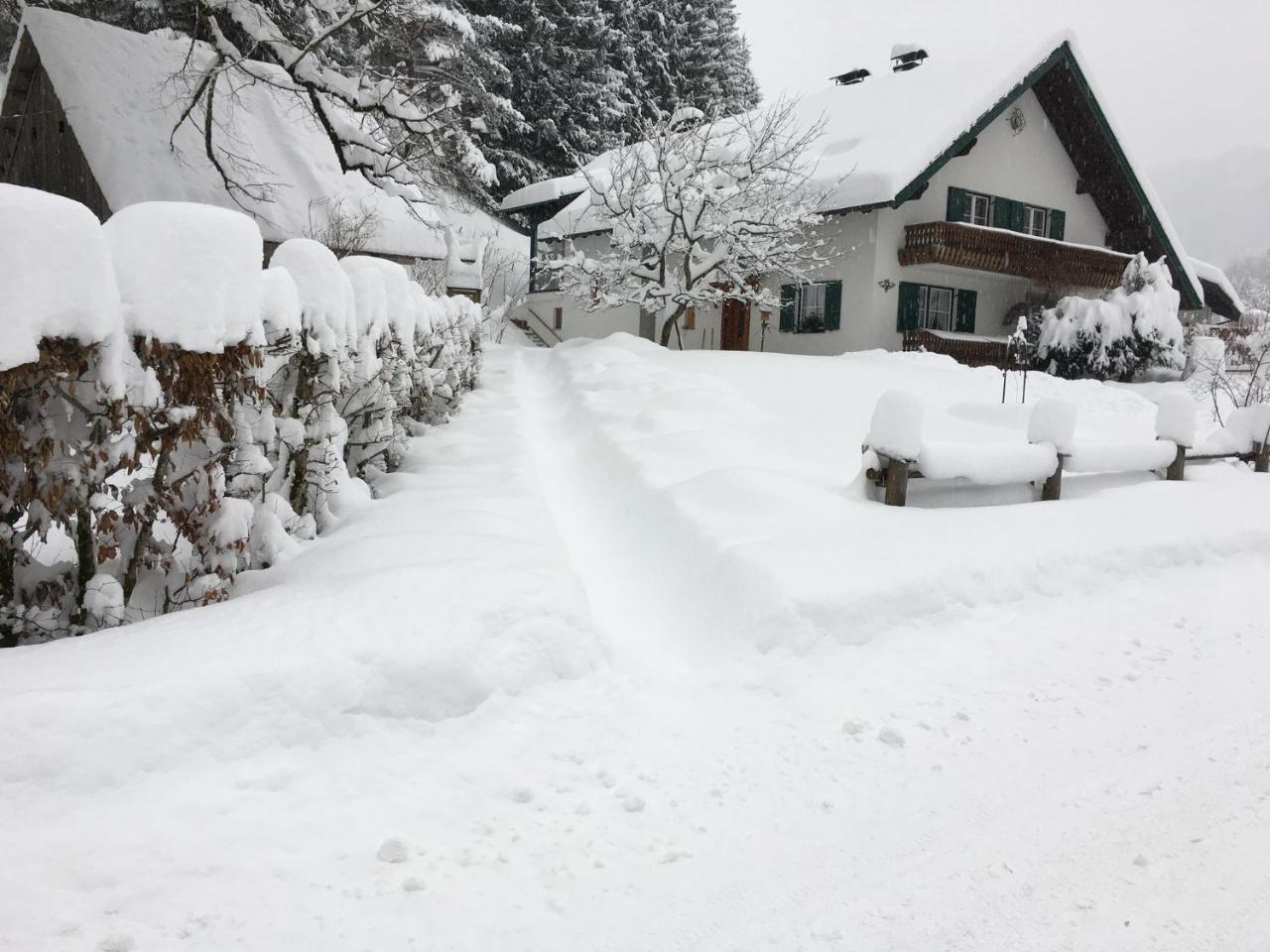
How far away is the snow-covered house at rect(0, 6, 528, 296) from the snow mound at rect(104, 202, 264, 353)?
9.82 m

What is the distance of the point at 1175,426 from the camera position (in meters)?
8.02

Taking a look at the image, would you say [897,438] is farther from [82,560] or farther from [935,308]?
[935,308]

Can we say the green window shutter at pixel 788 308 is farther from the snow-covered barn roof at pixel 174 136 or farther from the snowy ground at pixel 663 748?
the snowy ground at pixel 663 748

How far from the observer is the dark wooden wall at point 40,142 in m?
15.0

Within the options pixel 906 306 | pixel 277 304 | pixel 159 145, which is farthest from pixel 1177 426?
pixel 159 145

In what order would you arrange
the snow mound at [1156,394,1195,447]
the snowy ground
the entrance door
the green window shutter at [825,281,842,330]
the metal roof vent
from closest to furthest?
the snowy ground → the snow mound at [1156,394,1195,447] → the green window shutter at [825,281,842,330] → the entrance door → the metal roof vent

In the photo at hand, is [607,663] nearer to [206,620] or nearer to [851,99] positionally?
[206,620]

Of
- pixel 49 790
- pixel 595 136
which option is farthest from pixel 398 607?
pixel 595 136

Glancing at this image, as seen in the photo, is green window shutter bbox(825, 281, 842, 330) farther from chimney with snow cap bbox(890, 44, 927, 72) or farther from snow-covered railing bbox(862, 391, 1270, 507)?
snow-covered railing bbox(862, 391, 1270, 507)

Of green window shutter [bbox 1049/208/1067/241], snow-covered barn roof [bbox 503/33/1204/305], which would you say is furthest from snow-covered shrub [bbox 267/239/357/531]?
green window shutter [bbox 1049/208/1067/241]

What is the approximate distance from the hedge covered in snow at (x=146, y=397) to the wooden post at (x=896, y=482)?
162 inches

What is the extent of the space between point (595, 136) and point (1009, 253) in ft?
78.7

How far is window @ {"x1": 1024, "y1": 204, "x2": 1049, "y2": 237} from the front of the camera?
926 inches

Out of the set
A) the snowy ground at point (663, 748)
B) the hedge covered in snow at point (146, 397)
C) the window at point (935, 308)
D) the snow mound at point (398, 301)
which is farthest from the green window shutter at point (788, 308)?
the hedge covered in snow at point (146, 397)
